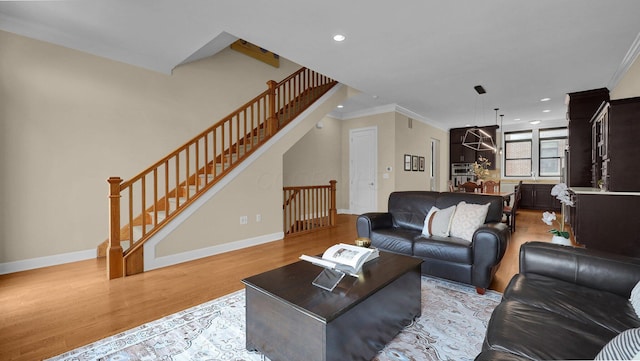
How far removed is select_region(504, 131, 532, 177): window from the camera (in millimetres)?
8852

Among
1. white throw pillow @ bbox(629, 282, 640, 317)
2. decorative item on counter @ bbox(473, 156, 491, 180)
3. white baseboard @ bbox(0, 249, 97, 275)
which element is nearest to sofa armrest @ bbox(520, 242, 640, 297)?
white throw pillow @ bbox(629, 282, 640, 317)

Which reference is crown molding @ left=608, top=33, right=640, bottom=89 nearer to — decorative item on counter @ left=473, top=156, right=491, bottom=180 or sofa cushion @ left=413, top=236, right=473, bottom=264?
decorative item on counter @ left=473, top=156, right=491, bottom=180

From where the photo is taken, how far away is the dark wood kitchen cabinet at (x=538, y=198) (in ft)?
26.5

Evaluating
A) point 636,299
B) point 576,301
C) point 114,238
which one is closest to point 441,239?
point 576,301

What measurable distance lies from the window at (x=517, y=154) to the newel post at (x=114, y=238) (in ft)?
33.6

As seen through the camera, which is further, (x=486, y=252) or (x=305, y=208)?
(x=305, y=208)

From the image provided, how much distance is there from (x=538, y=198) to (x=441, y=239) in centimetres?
740

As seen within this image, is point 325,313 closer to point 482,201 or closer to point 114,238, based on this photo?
point 482,201

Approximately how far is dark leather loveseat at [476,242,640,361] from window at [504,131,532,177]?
8500 millimetres

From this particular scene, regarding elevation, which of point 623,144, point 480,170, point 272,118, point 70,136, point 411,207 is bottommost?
point 411,207

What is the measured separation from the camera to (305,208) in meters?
5.95

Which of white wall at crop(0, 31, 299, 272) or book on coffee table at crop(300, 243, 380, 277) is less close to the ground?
white wall at crop(0, 31, 299, 272)

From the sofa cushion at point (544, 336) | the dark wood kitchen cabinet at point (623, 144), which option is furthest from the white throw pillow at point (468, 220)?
the dark wood kitchen cabinet at point (623, 144)

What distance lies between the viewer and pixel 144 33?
11.3 ft
